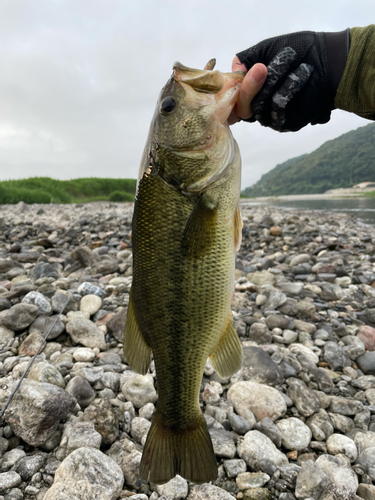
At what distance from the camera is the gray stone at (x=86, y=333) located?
3.70 meters

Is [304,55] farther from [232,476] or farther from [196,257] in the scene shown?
[232,476]

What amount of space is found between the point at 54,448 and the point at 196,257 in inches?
69.2

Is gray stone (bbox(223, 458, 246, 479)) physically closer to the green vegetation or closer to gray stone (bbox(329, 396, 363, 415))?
gray stone (bbox(329, 396, 363, 415))

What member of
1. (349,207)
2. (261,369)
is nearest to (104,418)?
(261,369)

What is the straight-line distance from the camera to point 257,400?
2.98 m

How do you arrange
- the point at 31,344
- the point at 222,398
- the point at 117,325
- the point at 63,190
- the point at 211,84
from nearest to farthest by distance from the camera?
1. the point at 211,84
2. the point at 222,398
3. the point at 31,344
4. the point at 117,325
5. the point at 63,190

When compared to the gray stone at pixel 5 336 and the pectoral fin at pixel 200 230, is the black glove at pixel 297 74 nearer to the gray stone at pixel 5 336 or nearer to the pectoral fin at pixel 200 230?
the pectoral fin at pixel 200 230

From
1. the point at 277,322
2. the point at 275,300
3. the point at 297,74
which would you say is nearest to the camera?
the point at 297,74

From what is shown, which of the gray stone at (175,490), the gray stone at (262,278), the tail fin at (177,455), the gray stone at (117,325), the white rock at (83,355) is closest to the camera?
the tail fin at (177,455)

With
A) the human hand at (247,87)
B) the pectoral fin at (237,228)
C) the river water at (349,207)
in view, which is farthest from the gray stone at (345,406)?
the river water at (349,207)

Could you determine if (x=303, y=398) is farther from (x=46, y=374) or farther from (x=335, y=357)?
(x=46, y=374)

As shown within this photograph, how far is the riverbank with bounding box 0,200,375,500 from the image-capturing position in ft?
7.20

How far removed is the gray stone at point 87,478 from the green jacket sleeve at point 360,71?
326 cm

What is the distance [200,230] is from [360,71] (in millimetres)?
1976
